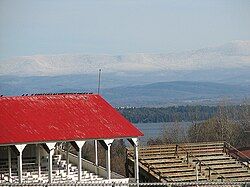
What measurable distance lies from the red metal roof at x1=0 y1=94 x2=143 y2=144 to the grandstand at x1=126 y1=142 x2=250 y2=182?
2530mm

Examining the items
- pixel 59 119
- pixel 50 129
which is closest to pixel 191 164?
pixel 59 119

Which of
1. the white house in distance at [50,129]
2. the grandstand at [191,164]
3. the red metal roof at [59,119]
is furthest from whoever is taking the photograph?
the grandstand at [191,164]

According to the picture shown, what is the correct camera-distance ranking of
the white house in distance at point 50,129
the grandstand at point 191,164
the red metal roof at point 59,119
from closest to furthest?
the white house in distance at point 50,129 → the red metal roof at point 59,119 → the grandstand at point 191,164

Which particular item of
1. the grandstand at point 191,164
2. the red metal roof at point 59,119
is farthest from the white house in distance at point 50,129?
the grandstand at point 191,164

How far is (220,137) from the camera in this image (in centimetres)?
8481

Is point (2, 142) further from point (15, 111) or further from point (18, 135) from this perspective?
point (15, 111)

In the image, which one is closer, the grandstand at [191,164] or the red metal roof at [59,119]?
the red metal roof at [59,119]

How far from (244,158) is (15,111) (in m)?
14.2

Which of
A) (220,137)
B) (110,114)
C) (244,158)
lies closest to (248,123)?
(220,137)

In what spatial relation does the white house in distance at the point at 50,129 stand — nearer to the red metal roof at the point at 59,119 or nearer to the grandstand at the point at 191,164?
the red metal roof at the point at 59,119

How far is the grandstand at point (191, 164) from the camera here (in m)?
38.4

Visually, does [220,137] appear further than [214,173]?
Yes

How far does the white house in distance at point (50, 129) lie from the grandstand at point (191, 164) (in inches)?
76.7

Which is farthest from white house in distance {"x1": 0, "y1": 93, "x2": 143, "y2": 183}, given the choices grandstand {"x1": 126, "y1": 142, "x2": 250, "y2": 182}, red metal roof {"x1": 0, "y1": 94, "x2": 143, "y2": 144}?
grandstand {"x1": 126, "y1": 142, "x2": 250, "y2": 182}
